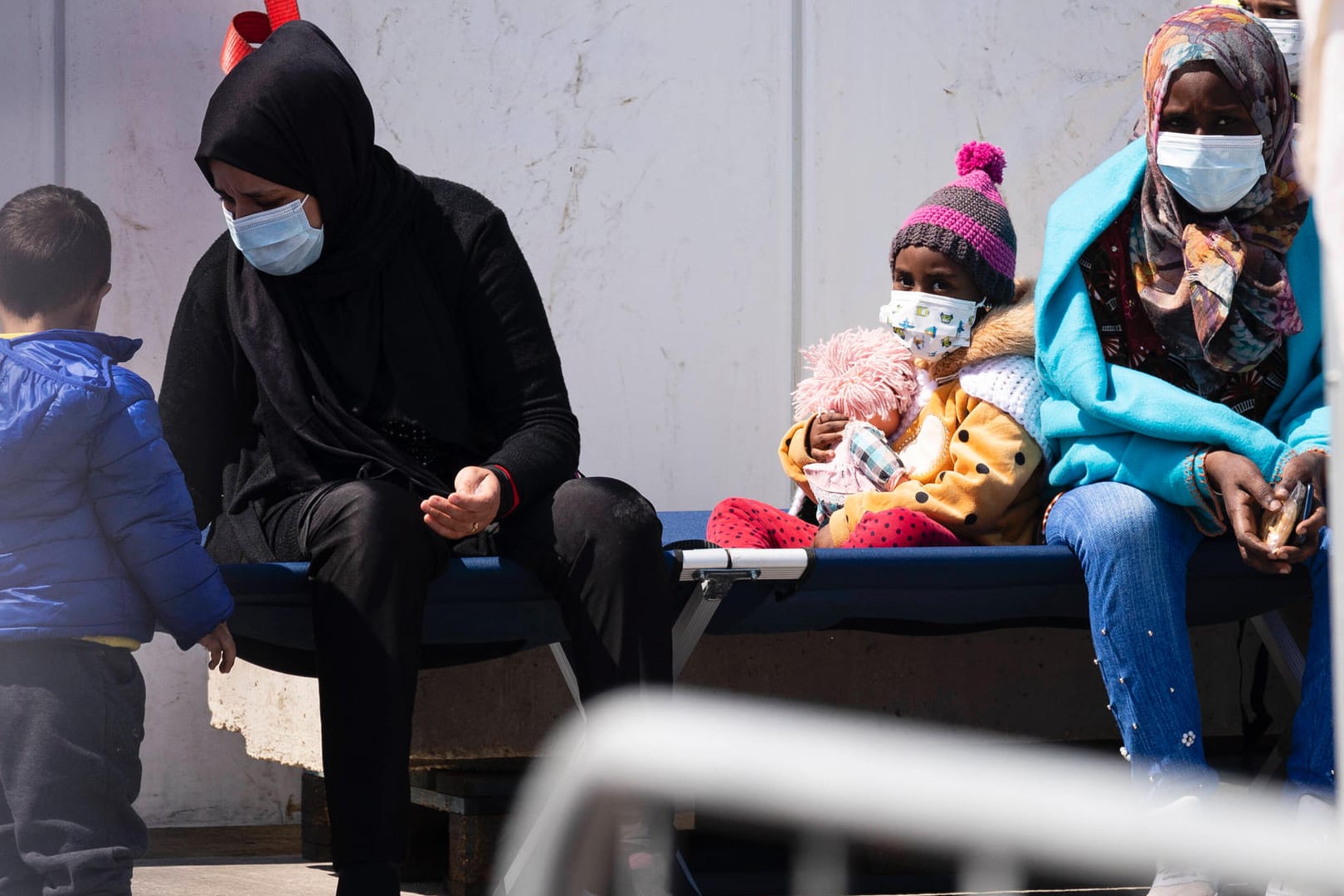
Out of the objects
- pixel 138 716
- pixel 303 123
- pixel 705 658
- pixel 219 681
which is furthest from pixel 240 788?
pixel 303 123

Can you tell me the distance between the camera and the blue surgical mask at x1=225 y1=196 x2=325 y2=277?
272cm

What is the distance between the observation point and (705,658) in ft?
11.2

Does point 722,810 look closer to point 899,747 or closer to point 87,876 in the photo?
point 899,747

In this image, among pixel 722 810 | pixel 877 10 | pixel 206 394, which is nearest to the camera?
pixel 722 810

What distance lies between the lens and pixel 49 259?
8.47 ft

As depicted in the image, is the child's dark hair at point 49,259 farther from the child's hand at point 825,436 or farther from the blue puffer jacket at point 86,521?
the child's hand at point 825,436

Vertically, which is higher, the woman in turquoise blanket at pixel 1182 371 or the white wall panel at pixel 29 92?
the white wall panel at pixel 29 92

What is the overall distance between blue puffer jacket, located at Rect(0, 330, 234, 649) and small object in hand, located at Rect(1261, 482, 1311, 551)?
1.68 metres

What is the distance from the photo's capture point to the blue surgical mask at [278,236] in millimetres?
2723

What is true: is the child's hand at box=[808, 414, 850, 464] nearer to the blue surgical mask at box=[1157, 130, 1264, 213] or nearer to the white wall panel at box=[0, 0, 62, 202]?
the blue surgical mask at box=[1157, 130, 1264, 213]

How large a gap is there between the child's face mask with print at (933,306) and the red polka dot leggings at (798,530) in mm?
370

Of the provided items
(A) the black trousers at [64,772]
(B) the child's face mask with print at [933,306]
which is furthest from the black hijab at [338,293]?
(B) the child's face mask with print at [933,306]

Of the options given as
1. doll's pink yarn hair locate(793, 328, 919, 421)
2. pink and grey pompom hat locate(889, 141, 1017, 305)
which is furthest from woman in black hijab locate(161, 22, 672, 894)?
pink and grey pompom hat locate(889, 141, 1017, 305)

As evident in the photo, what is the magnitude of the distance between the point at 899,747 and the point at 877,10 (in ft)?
12.8
